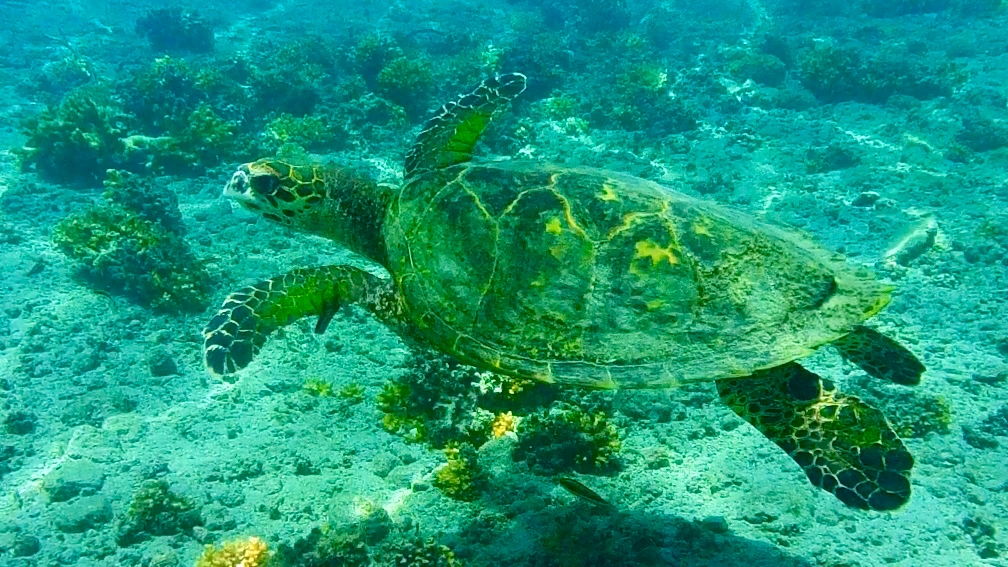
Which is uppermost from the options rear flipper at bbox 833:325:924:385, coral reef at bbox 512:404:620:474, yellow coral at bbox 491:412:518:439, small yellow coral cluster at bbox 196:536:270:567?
rear flipper at bbox 833:325:924:385

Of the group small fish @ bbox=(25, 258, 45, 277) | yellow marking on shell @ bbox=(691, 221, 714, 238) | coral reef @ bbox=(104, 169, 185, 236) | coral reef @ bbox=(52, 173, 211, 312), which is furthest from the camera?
coral reef @ bbox=(104, 169, 185, 236)

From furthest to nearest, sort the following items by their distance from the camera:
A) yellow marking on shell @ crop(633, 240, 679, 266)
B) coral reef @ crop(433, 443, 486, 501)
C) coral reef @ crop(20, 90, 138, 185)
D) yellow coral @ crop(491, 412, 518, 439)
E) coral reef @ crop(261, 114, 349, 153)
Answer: coral reef @ crop(261, 114, 349, 153), coral reef @ crop(20, 90, 138, 185), yellow coral @ crop(491, 412, 518, 439), coral reef @ crop(433, 443, 486, 501), yellow marking on shell @ crop(633, 240, 679, 266)

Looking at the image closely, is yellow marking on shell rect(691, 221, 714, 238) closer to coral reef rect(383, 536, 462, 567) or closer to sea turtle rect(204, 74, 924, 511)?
sea turtle rect(204, 74, 924, 511)

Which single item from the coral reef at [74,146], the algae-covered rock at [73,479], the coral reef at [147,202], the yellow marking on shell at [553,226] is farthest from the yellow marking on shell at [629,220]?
the coral reef at [74,146]

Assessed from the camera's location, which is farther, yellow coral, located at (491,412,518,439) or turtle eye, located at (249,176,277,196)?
yellow coral, located at (491,412,518,439)

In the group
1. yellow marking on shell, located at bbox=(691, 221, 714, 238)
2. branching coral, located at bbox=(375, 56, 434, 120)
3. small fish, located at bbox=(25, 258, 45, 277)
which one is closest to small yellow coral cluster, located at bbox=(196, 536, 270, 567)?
yellow marking on shell, located at bbox=(691, 221, 714, 238)

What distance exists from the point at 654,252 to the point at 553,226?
0.69m

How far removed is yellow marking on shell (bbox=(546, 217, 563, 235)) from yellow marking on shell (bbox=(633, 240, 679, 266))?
53 cm

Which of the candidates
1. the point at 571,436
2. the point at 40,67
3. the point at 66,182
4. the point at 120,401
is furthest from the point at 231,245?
the point at 40,67

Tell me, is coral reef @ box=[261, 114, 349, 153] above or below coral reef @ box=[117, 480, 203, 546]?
above

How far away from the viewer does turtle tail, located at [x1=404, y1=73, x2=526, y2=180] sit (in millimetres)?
5559

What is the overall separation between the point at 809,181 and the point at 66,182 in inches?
497

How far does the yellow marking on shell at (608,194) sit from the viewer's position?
12.5ft

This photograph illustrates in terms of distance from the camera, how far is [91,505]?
169 inches
